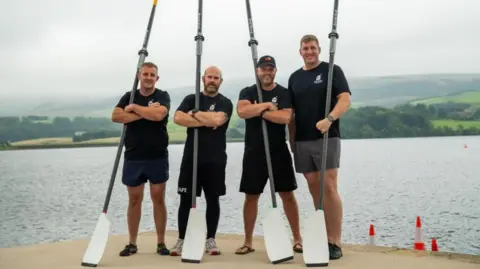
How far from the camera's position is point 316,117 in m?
4.64

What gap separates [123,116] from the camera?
4.80m

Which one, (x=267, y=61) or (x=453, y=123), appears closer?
(x=267, y=61)

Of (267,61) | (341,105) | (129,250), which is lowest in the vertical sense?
(129,250)

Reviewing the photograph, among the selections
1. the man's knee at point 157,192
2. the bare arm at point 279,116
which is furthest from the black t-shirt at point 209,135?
the bare arm at point 279,116

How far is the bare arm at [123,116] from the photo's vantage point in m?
4.78

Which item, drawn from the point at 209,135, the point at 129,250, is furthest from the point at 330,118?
the point at 129,250

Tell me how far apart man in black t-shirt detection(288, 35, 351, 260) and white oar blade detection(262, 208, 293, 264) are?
0.38 m

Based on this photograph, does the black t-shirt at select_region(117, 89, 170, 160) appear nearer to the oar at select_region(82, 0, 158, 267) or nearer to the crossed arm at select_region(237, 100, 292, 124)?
the oar at select_region(82, 0, 158, 267)

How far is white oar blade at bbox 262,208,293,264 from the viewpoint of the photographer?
4.58m

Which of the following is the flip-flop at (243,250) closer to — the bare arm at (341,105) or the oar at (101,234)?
Answer: the oar at (101,234)

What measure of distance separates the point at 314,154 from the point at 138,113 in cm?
164

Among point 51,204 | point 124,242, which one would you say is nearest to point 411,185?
point 51,204

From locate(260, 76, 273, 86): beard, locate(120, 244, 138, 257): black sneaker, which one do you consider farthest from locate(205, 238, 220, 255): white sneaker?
locate(260, 76, 273, 86): beard

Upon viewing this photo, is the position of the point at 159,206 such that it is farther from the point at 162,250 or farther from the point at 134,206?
the point at 162,250
